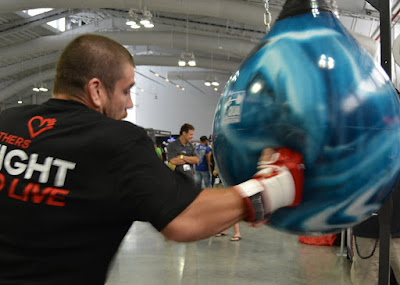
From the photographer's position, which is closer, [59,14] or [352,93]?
[352,93]

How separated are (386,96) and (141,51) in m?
22.2

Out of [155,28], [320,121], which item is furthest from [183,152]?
[155,28]

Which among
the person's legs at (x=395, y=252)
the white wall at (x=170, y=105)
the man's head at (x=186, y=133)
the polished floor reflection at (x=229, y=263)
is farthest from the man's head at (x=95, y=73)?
the white wall at (x=170, y=105)

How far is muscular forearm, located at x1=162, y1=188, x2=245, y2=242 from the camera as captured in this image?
111 cm

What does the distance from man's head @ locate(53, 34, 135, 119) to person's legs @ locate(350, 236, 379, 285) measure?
2.37m

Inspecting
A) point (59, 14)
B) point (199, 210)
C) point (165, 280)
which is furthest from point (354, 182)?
point (59, 14)

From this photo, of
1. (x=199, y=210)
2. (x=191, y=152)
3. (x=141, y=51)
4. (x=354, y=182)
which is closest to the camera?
(x=199, y=210)

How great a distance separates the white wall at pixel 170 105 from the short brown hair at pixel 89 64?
2532 cm

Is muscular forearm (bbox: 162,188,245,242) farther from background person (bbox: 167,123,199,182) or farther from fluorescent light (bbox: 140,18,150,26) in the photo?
fluorescent light (bbox: 140,18,150,26)

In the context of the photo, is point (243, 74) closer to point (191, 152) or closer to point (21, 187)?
point (21, 187)

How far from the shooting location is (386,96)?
4.41 feet

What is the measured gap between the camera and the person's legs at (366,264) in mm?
2986

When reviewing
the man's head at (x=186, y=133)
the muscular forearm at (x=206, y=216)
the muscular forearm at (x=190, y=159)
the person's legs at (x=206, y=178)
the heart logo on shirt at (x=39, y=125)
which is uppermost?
the man's head at (x=186, y=133)

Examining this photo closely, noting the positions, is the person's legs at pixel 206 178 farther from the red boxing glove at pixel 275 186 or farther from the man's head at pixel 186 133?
the red boxing glove at pixel 275 186
